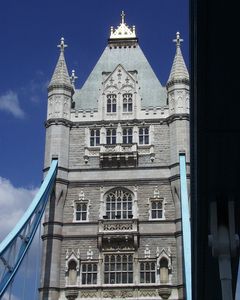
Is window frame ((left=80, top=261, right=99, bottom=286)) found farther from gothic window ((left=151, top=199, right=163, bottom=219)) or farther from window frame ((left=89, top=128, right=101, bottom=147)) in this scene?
window frame ((left=89, top=128, right=101, bottom=147))

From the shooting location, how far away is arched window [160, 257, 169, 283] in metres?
26.3

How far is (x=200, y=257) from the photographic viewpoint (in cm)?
1336

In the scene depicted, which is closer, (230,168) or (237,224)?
(230,168)

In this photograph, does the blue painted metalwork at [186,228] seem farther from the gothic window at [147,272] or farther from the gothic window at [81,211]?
the gothic window at [81,211]

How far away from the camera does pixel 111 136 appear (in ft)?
98.8

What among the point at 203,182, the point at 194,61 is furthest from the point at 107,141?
the point at 194,61

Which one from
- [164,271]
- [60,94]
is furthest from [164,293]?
[60,94]

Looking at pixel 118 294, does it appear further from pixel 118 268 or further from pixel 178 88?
pixel 178 88

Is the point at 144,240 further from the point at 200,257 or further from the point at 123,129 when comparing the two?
the point at 200,257

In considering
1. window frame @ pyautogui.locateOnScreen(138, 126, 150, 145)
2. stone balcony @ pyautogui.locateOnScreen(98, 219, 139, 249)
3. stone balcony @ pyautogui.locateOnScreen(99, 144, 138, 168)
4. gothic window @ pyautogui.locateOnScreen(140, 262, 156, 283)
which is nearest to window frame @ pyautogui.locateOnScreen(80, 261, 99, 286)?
stone balcony @ pyautogui.locateOnScreen(98, 219, 139, 249)

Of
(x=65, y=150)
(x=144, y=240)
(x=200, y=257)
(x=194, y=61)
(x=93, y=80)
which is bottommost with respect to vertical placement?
(x=200, y=257)

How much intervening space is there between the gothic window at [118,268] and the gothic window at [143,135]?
19.7ft

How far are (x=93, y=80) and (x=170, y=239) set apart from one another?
430 inches

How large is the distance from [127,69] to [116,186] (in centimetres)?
812
